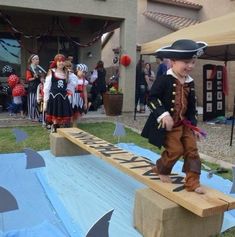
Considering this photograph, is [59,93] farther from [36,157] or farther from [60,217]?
[60,217]

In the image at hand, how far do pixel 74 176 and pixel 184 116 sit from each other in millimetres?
1937

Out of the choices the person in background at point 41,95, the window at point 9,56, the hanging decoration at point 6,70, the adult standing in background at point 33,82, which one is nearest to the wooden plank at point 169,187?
the person in background at point 41,95

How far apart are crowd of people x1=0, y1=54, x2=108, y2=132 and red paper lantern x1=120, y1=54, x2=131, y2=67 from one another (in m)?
3.01

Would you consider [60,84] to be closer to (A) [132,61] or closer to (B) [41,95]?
(B) [41,95]

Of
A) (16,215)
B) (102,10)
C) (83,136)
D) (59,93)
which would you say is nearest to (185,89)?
(16,215)

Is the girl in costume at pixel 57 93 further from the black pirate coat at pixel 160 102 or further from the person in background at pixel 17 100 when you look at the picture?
the black pirate coat at pixel 160 102

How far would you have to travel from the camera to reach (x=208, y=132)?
28.2 feet

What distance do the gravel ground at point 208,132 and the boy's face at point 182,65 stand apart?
114 inches

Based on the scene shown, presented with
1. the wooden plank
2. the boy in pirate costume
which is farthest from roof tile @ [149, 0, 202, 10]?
the boy in pirate costume

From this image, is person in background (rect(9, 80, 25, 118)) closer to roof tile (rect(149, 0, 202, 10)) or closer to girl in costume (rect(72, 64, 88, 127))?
girl in costume (rect(72, 64, 88, 127))

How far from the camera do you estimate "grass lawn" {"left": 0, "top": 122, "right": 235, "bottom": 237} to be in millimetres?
6344

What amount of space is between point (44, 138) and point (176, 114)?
4474mm

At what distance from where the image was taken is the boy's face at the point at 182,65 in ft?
10.2

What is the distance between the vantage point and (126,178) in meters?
4.58
